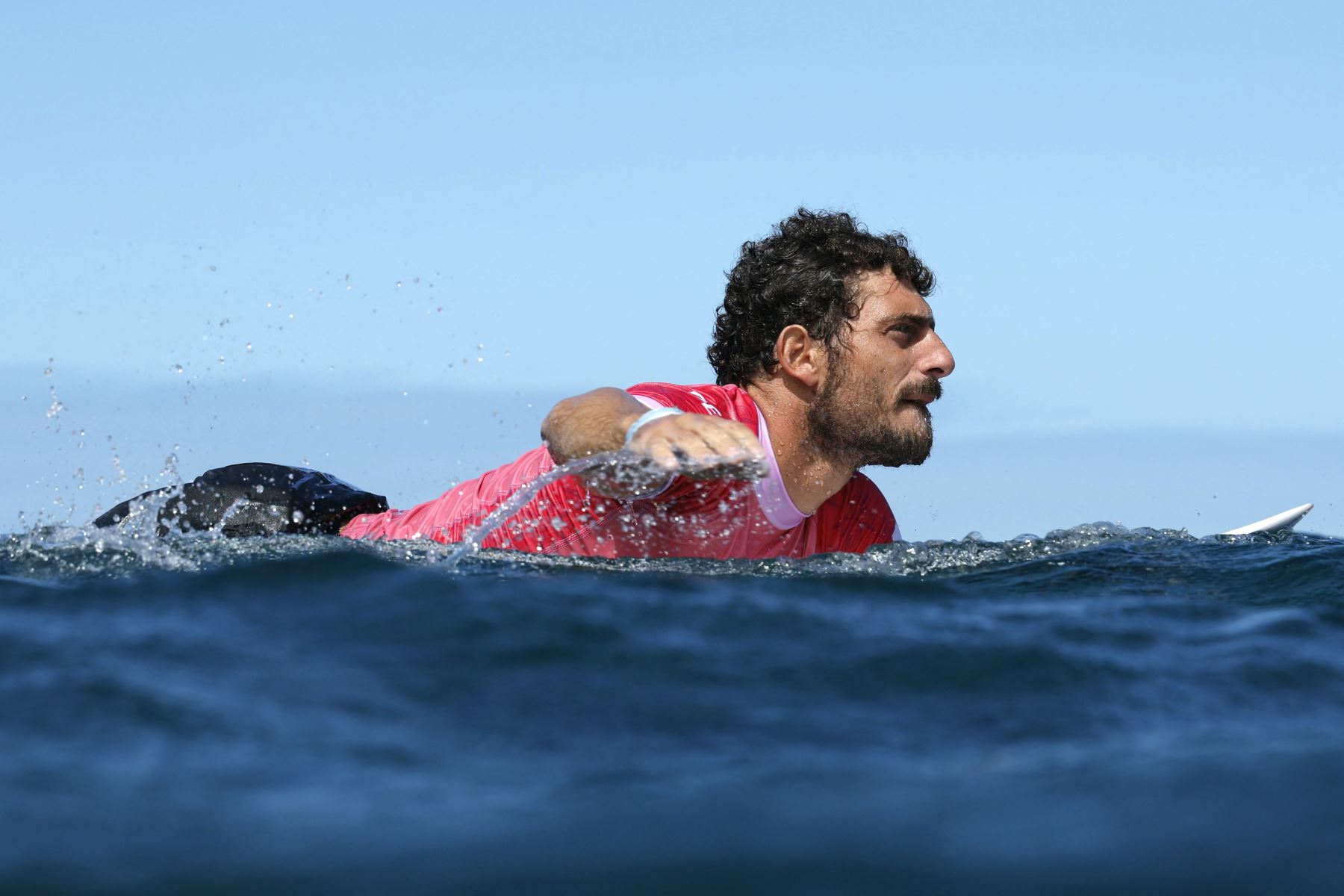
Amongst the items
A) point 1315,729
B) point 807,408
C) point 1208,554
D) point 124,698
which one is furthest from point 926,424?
point 124,698

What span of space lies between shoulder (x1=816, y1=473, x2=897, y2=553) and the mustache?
2.21 feet

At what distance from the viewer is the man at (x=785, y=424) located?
6.12 meters

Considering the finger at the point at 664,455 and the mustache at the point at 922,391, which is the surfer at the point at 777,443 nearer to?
the mustache at the point at 922,391

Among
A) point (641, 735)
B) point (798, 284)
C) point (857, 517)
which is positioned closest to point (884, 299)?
point (798, 284)

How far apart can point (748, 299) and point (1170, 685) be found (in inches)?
174

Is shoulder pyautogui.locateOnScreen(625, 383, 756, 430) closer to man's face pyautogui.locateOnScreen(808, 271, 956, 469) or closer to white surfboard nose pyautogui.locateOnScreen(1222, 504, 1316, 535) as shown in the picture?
man's face pyautogui.locateOnScreen(808, 271, 956, 469)

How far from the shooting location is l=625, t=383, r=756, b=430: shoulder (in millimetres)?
5785

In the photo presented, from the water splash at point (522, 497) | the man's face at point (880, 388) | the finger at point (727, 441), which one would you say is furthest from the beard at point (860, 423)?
the finger at point (727, 441)

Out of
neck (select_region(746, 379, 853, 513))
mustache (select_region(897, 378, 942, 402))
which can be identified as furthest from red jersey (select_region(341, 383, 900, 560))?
mustache (select_region(897, 378, 942, 402))

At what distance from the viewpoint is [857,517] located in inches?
288

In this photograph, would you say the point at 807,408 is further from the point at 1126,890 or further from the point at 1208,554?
the point at 1126,890

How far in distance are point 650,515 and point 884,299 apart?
1996 mm

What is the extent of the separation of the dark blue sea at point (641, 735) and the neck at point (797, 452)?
165cm

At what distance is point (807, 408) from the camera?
6.96m
